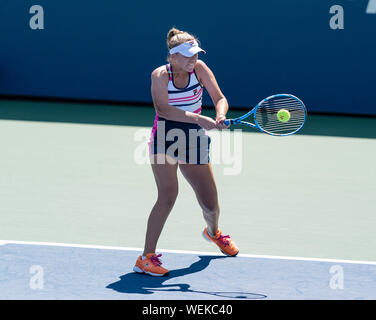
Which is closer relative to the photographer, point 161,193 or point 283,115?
point 161,193

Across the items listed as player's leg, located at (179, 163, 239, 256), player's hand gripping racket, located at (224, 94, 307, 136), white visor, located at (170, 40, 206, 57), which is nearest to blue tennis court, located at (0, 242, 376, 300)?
player's leg, located at (179, 163, 239, 256)

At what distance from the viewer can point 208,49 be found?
45.4 ft

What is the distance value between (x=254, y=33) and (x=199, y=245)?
788 centimetres

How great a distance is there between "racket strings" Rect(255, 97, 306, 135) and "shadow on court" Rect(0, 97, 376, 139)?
6.00 meters

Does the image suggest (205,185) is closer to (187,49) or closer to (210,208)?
(210,208)

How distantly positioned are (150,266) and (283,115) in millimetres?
1480

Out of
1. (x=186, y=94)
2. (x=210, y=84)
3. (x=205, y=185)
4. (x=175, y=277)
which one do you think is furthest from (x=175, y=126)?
(x=175, y=277)

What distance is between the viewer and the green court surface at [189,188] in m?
6.63

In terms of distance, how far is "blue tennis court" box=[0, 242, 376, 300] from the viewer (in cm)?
521

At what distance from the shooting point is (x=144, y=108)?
14.1 meters

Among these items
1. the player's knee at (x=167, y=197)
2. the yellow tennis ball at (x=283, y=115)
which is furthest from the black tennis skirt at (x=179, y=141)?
the yellow tennis ball at (x=283, y=115)

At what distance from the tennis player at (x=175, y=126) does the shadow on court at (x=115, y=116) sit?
652 cm

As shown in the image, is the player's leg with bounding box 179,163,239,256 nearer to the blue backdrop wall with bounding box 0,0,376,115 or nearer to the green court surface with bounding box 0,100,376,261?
the green court surface with bounding box 0,100,376,261
